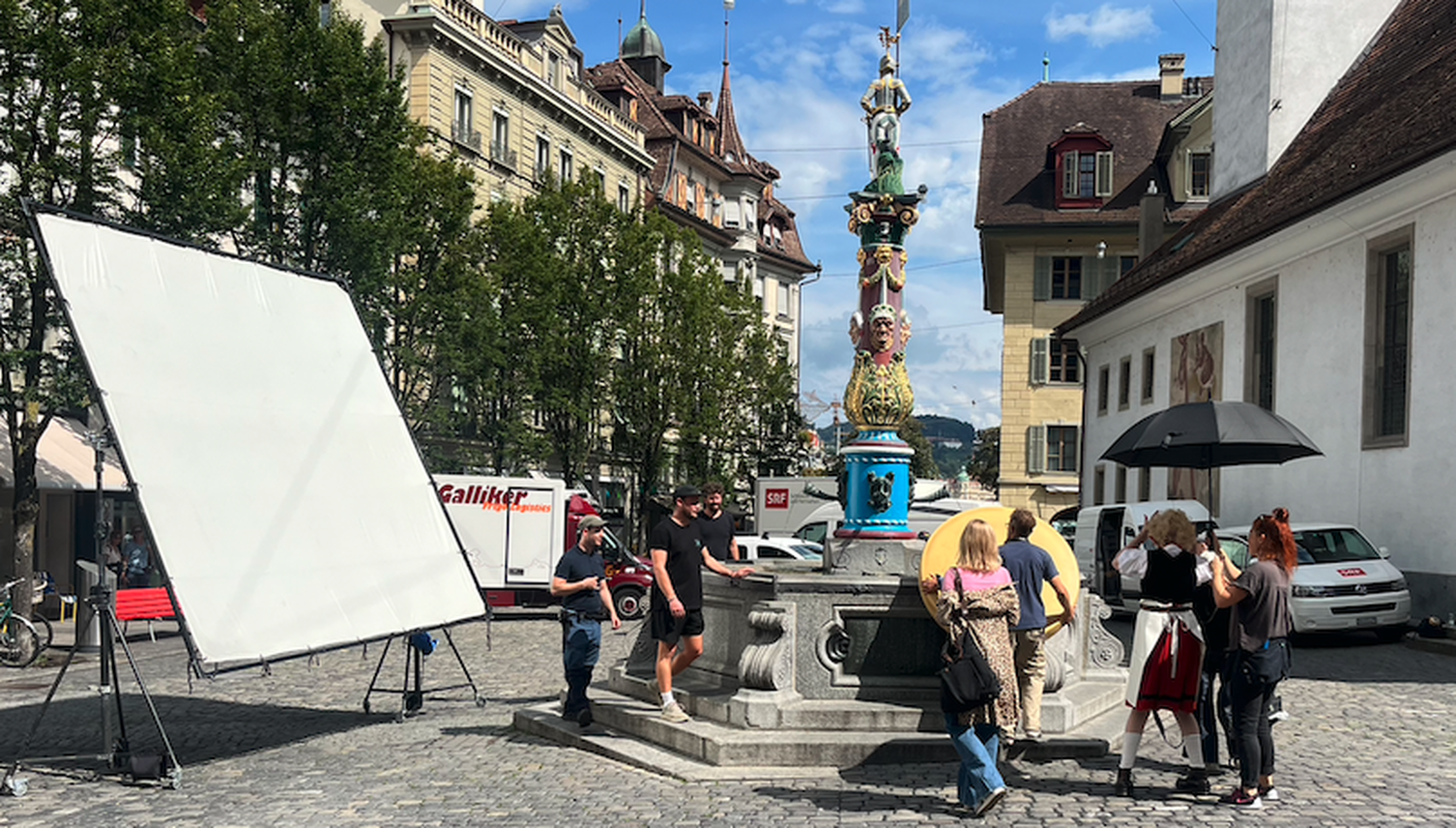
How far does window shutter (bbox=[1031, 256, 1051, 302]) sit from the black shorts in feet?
131

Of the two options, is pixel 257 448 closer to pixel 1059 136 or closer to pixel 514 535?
pixel 514 535

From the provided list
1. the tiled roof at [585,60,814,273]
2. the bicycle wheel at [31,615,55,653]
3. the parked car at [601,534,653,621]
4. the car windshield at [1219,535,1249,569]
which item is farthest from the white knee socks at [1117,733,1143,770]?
the tiled roof at [585,60,814,273]

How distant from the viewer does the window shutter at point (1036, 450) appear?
155ft

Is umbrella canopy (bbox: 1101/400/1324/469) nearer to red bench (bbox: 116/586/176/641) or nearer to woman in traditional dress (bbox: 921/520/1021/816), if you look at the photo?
woman in traditional dress (bbox: 921/520/1021/816)

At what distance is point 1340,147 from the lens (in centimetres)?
2541

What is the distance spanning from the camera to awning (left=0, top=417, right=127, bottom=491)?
2341 centimetres

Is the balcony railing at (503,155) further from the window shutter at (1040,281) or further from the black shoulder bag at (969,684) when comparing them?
the black shoulder bag at (969,684)

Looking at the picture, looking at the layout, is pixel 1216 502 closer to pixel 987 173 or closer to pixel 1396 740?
pixel 1396 740

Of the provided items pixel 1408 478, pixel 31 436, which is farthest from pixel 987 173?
pixel 31 436

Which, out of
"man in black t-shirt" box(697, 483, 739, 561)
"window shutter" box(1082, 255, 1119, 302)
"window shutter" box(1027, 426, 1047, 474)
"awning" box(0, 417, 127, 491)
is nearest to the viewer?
"man in black t-shirt" box(697, 483, 739, 561)

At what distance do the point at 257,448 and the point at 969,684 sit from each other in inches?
217

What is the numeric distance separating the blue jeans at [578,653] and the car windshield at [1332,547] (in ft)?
41.2

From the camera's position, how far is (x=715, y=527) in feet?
36.4

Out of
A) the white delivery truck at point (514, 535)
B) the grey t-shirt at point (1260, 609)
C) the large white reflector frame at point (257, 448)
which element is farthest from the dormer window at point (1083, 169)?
the grey t-shirt at point (1260, 609)
